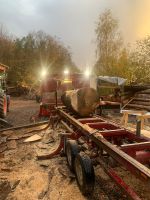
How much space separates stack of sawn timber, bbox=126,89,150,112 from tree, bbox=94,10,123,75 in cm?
1310

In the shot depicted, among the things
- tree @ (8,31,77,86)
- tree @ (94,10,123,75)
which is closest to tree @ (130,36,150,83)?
tree @ (94,10,123,75)

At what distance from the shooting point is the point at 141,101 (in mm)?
13578

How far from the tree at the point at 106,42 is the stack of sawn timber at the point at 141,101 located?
43.0 ft

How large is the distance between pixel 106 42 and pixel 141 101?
60.2 feet

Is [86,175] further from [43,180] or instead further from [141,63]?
[141,63]

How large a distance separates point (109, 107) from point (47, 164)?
1003cm

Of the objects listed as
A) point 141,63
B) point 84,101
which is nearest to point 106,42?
point 141,63

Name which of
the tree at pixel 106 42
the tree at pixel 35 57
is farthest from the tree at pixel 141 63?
the tree at pixel 35 57

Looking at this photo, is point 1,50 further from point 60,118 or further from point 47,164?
point 47,164

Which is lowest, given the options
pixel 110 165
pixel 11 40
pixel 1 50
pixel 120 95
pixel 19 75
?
pixel 110 165

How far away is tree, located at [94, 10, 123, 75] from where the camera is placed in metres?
28.2

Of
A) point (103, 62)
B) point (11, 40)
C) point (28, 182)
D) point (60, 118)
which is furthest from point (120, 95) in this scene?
point (11, 40)

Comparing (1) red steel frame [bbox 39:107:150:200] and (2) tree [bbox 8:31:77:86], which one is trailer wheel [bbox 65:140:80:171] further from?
(2) tree [bbox 8:31:77:86]

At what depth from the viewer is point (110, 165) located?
14.1 feet
